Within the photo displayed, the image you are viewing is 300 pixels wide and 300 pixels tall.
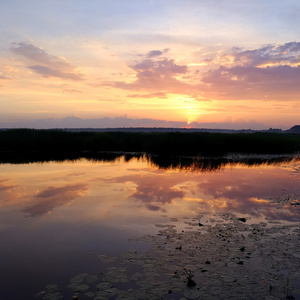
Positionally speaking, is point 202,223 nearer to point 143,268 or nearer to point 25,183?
point 143,268

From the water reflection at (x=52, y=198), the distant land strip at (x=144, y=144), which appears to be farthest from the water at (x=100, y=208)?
the distant land strip at (x=144, y=144)

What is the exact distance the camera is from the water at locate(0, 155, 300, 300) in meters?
7.25

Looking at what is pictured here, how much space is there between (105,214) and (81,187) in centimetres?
557

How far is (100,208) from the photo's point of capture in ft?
40.4

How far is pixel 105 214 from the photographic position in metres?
11.5

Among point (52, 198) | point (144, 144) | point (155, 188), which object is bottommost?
point (52, 198)

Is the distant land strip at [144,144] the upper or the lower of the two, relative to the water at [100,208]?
upper

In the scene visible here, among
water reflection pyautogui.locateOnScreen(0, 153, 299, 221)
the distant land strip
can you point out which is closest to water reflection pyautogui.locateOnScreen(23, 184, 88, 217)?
water reflection pyautogui.locateOnScreen(0, 153, 299, 221)

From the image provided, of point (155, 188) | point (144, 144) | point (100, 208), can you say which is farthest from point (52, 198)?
point (144, 144)

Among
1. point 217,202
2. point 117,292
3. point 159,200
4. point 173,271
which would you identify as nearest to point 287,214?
point 217,202

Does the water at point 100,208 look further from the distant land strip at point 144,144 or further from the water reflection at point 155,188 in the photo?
the distant land strip at point 144,144

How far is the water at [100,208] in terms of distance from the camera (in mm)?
7254

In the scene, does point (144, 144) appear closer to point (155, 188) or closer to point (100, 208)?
point (155, 188)

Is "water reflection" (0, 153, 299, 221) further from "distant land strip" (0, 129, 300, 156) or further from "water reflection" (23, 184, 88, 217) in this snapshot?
"distant land strip" (0, 129, 300, 156)
